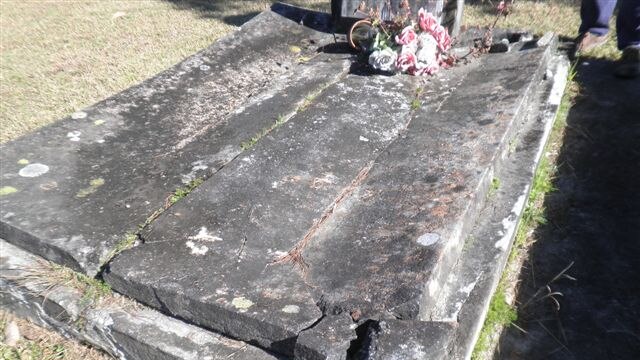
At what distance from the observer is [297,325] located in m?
1.64

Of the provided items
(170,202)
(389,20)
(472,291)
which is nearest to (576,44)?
(389,20)

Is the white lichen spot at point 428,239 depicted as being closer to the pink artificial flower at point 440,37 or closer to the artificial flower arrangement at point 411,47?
the artificial flower arrangement at point 411,47

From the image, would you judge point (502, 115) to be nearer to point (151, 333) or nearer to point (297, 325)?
point (297, 325)

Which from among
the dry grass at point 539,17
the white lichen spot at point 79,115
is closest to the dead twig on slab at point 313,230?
the white lichen spot at point 79,115

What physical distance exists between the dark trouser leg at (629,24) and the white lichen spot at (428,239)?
3.18m

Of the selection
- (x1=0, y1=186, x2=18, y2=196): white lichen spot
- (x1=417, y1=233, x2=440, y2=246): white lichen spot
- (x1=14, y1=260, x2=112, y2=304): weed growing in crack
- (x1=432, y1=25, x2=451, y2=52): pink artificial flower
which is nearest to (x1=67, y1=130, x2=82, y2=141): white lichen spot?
(x1=0, y1=186, x2=18, y2=196): white lichen spot

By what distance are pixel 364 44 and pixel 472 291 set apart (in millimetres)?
2100

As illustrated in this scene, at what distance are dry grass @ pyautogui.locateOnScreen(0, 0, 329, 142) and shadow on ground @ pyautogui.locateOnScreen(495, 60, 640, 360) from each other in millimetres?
3344

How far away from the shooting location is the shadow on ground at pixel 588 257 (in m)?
2.01

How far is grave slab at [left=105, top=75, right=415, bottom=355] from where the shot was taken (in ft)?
5.70

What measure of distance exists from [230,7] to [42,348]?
4.89 metres

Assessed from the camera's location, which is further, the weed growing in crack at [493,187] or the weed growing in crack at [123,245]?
the weed growing in crack at [493,187]

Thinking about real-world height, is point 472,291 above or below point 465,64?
below

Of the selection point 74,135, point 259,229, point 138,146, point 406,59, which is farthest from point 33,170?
point 406,59
